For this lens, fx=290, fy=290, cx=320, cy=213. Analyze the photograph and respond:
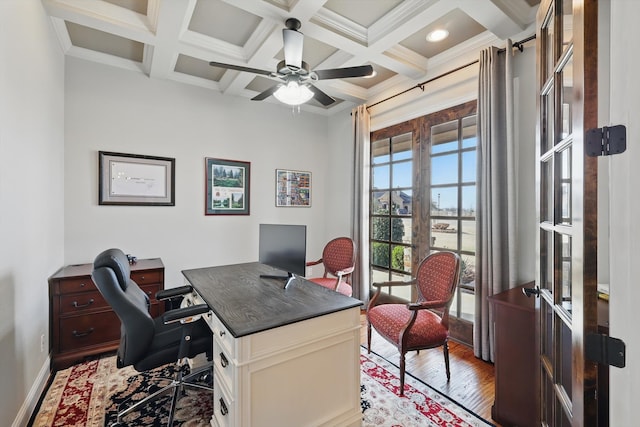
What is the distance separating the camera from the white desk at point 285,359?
4.61 ft

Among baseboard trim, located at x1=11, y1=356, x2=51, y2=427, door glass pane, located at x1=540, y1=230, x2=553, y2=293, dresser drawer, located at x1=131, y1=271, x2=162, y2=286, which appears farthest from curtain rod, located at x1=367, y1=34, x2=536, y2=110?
baseboard trim, located at x1=11, y1=356, x2=51, y2=427

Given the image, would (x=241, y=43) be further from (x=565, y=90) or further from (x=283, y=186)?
(x=565, y=90)

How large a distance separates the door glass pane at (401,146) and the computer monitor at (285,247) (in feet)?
6.25

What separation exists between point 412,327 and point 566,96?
5.49 ft

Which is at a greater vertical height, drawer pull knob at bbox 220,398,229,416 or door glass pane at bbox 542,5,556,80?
door glass pane at bbox 542,5,556,80

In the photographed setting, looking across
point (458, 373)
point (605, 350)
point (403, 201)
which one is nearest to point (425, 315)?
point (458, 373)

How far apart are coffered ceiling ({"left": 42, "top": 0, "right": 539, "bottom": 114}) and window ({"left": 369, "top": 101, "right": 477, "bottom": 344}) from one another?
0.61 meters

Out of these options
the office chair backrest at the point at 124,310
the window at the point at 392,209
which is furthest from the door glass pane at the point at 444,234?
the office chair backrest at the point at 124,310

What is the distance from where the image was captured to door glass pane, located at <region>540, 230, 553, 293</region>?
1.36 metres

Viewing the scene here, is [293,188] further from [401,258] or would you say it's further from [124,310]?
[124,310]

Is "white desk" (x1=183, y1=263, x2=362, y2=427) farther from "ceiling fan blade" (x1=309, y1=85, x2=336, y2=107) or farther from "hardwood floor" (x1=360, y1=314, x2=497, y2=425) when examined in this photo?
"ceiling fan blade" (x1=309, y1=85, x2=336, y2=107)

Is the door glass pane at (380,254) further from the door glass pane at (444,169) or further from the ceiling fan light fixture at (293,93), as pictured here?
the ceiling fan light fixture at (293,93)

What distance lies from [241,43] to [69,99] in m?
1.78

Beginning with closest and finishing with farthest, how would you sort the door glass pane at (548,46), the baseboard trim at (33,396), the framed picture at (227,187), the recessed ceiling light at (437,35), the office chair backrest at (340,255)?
the door glass pane at (548,46) < the baseboard trim at (33,396) < the recessed ceiling light at (437,35) < the office chair backrest at (340,255) < the framed picture at (227,187)
